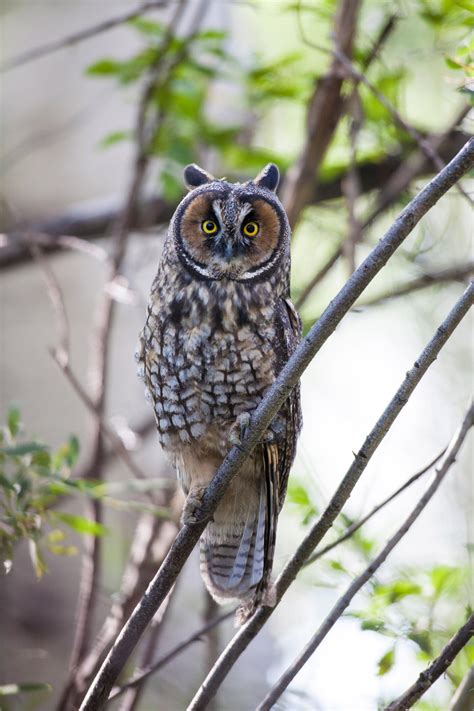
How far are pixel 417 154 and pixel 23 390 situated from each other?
267 cm

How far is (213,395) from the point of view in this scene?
229 centimetres

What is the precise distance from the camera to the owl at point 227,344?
7.47ft

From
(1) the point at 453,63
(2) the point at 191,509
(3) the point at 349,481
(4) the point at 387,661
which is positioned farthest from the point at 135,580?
(1) the point at 453,63

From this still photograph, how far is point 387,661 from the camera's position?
1933 millimetres

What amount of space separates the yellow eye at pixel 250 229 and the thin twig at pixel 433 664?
87 cm

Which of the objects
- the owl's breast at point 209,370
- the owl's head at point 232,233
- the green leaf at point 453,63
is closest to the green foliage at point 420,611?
the owl's breast at point 209,370

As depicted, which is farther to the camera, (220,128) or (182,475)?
(220,128)

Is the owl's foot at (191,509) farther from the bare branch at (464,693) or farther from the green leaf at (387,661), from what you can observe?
the bare branch at (464,693)

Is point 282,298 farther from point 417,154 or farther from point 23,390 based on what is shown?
point 23,390

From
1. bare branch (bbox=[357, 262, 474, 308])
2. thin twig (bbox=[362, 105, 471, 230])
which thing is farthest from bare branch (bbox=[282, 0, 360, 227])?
bare branch (bbox=[357, 262, 474, 308])

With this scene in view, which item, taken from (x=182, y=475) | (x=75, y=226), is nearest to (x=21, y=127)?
(x=75, y=226)

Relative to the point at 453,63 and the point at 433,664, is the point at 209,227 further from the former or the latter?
the point at 433,664

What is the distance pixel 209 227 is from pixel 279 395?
0.86 metres

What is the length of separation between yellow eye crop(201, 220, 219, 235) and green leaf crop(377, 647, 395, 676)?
117cm
